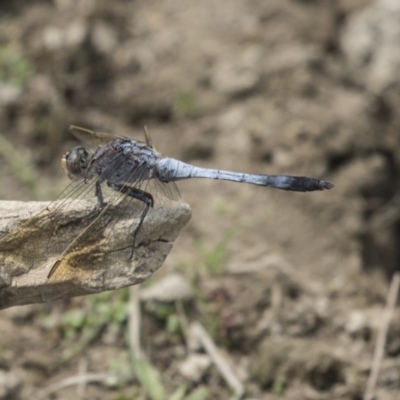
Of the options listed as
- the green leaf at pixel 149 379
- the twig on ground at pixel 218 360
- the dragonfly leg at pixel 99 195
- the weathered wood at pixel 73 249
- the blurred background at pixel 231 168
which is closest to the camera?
the weathered wood at pixel 73 249

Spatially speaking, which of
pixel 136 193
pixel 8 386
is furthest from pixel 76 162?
pixel 8 386

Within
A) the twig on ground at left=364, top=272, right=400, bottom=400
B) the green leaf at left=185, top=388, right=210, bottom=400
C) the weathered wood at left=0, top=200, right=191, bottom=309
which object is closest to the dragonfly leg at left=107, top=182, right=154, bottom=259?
the weathered wood at left=0, top=200, right=191, bottom=309

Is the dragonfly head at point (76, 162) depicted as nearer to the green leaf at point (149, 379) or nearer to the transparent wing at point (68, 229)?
the transparent wing at point (68, 229)

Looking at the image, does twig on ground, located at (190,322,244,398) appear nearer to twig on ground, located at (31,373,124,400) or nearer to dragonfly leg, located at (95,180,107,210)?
twig on ground, located at (31,373,124,400)

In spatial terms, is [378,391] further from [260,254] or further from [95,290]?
[95,290]

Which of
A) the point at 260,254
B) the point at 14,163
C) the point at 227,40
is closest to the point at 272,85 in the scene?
the point at 227,40

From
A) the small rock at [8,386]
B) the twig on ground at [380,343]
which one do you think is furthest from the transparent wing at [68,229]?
the twig on ground at [380,343]

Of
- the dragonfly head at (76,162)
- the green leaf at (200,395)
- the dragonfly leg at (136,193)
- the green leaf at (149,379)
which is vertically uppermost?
the dragonfly head at (76,162)

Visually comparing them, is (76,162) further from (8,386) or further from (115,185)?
(8,386)
